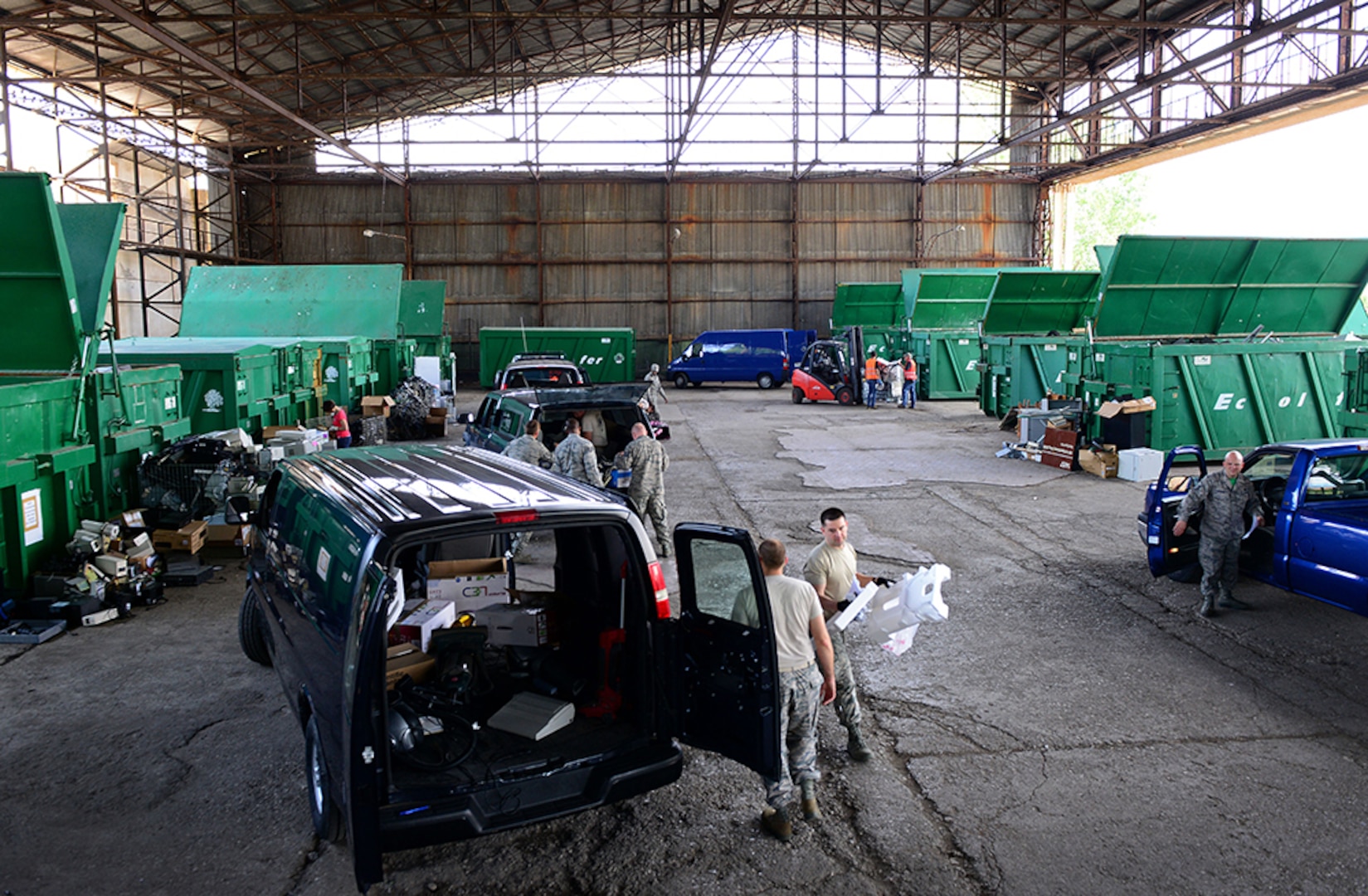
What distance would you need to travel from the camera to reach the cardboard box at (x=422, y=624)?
489cm

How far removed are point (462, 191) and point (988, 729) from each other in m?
31.9

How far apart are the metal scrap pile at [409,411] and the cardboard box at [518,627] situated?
14.1 metres

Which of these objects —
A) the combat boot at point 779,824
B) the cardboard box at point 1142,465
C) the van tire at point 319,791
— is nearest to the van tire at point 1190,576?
the cardboard box at point 1142,465

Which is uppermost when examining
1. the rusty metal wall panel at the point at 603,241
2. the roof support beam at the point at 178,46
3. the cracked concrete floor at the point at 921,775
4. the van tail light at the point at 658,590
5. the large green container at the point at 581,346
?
the roof support beam at the point at 178,46

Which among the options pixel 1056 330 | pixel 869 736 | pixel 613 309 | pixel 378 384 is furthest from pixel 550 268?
pixel 869 736

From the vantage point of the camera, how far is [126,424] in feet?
30.9

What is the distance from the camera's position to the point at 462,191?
34.0m

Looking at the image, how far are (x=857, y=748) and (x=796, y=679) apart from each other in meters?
1.07

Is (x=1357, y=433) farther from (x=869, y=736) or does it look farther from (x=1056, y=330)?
(x=869, y=736)

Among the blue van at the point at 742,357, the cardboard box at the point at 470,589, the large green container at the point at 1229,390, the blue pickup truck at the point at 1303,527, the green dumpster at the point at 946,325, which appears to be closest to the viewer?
the cardboard box at the point at 470,589

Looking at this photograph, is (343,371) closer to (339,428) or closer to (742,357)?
(339,428)

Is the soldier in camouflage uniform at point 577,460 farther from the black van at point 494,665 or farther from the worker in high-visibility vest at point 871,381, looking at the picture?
the worker in high-visibility vest at point 871,381

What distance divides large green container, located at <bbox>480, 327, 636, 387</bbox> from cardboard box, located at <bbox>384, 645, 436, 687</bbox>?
994 inches

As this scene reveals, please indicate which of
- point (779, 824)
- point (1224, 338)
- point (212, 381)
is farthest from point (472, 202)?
point (779, 824)
